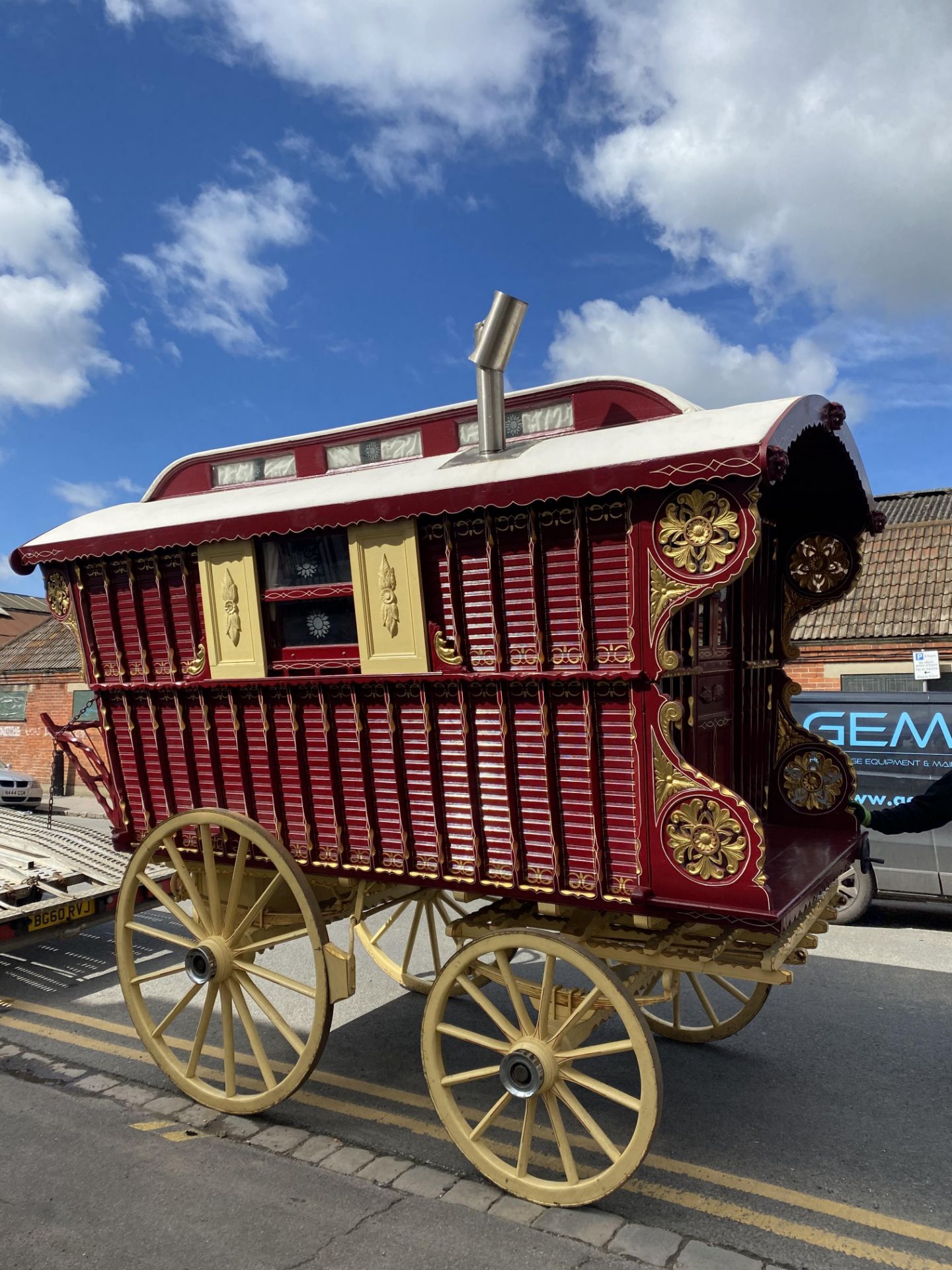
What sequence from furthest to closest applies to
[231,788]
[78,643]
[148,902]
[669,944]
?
1. [148,902]
2. [78,643]
3. [231,788]
4. [669,944]

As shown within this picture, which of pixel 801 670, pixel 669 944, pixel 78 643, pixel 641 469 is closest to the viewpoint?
pixel 641 469

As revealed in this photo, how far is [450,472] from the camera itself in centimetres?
429

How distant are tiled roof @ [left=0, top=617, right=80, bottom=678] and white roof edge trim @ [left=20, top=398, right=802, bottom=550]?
14234mm

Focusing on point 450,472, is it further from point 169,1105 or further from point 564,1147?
point 169,1105

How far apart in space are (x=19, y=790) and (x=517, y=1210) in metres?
16.3

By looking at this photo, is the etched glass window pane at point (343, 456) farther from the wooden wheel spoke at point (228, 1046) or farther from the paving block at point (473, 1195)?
the paving block at point (473, 1195)

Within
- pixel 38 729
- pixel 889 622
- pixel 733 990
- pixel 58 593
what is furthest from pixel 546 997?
pixel 38 729

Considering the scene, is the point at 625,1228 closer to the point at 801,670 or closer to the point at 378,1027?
the point at 378,1027

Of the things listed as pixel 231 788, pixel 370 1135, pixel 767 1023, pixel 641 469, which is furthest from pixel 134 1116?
pixel 641 469

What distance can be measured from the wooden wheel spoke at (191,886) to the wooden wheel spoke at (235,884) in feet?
0.47

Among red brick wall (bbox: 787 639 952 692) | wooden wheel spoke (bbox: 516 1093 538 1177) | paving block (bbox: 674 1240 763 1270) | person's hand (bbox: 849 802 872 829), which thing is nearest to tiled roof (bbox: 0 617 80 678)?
red brick wall (bbox: 787 639 952 692)

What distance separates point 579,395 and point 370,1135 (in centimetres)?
380

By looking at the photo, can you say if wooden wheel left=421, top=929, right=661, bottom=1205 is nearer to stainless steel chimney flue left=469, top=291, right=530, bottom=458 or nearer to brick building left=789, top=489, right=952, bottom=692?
stainless steel chimney flue left=469, top=291, right=530, bottom=458

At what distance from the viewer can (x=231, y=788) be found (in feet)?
17.0
